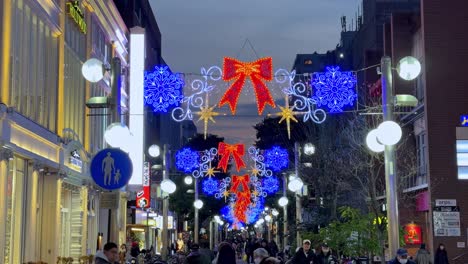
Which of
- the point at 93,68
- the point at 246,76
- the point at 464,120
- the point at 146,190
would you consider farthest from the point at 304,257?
the point at 146,190

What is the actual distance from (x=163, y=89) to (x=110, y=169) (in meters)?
14.0

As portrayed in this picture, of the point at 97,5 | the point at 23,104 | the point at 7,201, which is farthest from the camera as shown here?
the point at 97,5

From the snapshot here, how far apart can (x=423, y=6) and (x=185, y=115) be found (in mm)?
17939

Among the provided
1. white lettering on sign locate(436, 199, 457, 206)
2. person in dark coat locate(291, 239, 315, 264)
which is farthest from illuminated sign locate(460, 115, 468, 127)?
person in dark coat locate(291, 239, 315, 264)

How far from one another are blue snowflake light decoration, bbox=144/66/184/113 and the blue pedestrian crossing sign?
13.5m

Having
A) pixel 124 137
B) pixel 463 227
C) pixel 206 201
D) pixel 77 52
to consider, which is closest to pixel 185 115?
pixel 77 52

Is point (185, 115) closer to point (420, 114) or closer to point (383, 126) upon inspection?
point (383, 126)

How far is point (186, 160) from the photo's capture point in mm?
48125

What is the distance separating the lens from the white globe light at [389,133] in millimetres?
16000

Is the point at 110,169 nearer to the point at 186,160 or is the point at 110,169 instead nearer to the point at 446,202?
the point at 446,202

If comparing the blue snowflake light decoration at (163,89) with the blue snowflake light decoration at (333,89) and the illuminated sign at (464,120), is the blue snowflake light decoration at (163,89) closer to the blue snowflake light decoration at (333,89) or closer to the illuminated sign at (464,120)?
the blue snowflake light decoration at (333,89)

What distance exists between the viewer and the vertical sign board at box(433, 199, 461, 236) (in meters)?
37.7

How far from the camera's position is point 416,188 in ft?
136

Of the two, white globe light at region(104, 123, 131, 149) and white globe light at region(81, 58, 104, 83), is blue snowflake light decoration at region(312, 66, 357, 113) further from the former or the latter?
white globe light at region(81, 58, 104, 83)
